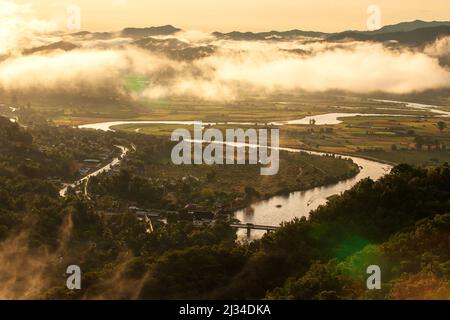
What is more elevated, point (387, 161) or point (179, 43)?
point (179, 43)

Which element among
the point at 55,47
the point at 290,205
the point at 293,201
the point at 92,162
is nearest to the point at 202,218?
the point at 290,205

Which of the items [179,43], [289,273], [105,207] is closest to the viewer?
[289,273]

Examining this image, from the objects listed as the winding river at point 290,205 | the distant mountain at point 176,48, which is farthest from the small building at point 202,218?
the distant mountain at point 176,48

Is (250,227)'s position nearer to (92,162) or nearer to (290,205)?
(290,205)

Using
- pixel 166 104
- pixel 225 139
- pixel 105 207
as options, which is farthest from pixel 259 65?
pixel 105 207

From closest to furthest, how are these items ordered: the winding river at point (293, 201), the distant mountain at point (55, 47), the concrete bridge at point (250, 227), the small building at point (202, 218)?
the small building at point (202, 218) → the concrete bridge at point (250, 227) → the winding river at point (293, 201) → the distant mountain at point (55, 47)

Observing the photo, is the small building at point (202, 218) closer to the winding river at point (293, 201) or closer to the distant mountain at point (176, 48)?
the winding river at point (293, 201)

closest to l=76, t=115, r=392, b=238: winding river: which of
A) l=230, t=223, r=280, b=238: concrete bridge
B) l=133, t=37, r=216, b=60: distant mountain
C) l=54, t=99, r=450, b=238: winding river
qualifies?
l=54, t=99, r=450, b=238: winding river

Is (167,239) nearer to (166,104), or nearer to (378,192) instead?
(378,192)

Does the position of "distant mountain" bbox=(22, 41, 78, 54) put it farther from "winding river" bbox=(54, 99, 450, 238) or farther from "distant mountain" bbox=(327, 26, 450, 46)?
"winding river" bbox=(54, 99, 450, 238)
